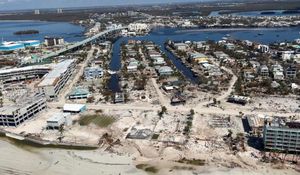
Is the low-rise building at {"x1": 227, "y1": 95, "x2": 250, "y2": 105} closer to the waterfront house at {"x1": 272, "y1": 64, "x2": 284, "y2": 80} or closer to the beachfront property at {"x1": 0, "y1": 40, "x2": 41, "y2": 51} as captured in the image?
the waterfront house at {"x1": 272, "y1": 64, "x2": 284, "y2": 80}

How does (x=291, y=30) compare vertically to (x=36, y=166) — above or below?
above

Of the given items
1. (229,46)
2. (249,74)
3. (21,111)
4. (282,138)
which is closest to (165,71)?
(249,74)

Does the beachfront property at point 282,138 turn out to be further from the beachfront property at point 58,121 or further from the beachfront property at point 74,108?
the beachfront property at point 74,108

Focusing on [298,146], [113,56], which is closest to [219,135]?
[298,146]

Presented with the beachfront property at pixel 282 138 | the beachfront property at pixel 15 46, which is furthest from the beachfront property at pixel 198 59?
the beachfront property at pixel 15 46

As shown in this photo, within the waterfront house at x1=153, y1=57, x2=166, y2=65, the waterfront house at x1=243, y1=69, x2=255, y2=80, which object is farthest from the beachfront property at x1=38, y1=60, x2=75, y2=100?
the waterfront house at x1=243, y1=69, x2=255, y2=80

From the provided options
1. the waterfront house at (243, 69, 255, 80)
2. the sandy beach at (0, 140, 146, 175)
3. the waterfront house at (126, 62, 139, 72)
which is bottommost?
the sandy beach at (0, 140, 146, 175)

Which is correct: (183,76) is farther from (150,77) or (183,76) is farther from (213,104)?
(213,104)

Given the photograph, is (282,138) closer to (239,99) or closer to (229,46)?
(239,99)
